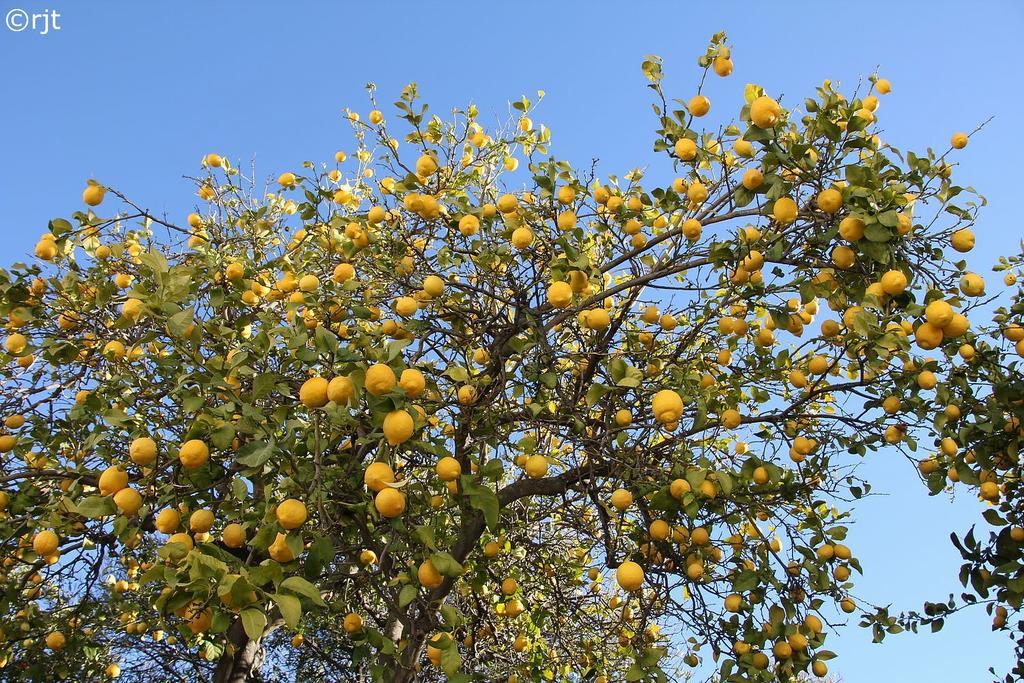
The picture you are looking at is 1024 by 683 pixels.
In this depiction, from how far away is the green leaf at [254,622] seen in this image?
195 cm

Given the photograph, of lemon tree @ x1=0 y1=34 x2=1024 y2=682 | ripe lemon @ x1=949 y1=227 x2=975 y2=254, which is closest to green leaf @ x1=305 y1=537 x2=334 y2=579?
lemon tree @ x1=0 y1=34 x2=1024 y2=682

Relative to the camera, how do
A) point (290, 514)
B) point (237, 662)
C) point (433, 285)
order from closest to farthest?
1. point (290, 514)
2. point (433, 285)
3. point (237, 662)

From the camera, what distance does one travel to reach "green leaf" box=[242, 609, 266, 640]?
195 cm

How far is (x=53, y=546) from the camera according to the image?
3121 mm

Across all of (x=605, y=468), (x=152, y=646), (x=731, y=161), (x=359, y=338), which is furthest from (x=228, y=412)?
(x=152, y=646)

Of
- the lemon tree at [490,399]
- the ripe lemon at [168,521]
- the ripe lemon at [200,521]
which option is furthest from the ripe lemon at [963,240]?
the ripe lemon at [168,521]

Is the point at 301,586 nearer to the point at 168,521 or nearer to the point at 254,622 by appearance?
the point at 254,622

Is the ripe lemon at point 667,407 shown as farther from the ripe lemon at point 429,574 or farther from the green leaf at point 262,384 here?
the green leaf at point 262,384

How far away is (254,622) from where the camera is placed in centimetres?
200

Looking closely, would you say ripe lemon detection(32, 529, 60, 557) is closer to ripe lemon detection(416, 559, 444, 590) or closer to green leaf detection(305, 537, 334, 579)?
green leaf detection(305, 537, 334, 579)

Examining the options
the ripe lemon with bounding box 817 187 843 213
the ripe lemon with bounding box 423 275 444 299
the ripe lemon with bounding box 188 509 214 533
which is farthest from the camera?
the ripe lemon with bounding box 423 275 444 299

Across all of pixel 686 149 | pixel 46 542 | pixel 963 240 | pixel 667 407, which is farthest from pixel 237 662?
pixel 963 240

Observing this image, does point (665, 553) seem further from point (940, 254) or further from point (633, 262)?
point (940, 254)

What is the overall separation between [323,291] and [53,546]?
1.57 metres
